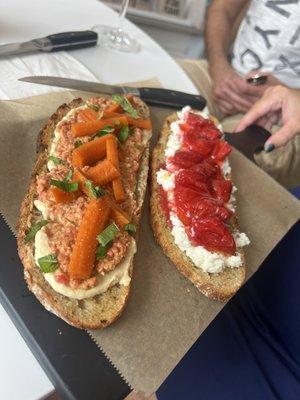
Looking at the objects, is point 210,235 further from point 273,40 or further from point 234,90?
point 273,40

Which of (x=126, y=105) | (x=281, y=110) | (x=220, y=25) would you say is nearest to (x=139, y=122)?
(x=126, y=105)

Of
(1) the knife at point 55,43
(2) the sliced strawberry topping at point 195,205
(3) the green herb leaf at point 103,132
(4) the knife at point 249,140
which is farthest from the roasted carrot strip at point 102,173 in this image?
(4) the knife at point 249,140

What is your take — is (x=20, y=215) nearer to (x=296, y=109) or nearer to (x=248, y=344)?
(x=248, y=344)

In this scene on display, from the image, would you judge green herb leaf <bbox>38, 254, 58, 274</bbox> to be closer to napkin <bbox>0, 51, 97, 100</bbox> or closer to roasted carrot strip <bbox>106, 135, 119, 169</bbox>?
roasted carrot strip <bbox>106, 135, 119, 169</bbox>

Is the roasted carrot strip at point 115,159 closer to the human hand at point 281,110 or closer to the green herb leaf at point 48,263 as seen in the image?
the green herb leaf at point 48,263

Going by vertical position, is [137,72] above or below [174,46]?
above

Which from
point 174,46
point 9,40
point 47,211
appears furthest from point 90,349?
point 174,46

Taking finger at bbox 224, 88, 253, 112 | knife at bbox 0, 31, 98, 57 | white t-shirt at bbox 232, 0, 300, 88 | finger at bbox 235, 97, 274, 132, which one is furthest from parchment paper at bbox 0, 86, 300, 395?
white t-shirt at bbox 232, 0, 300, 88
